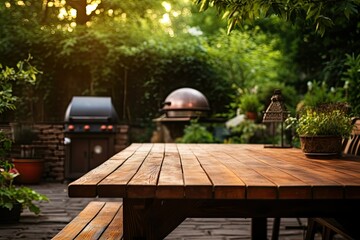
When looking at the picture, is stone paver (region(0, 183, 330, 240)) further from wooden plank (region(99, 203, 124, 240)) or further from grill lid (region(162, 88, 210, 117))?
grill lid (region(162, 88, 210, 117))

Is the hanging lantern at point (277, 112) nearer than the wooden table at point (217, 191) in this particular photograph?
No

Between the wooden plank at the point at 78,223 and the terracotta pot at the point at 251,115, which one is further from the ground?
the terracotta pot at the point at 251,115

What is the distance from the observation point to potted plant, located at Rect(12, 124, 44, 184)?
731cm

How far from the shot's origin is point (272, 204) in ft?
5.74

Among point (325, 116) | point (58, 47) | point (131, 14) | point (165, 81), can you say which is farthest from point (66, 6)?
point (325, 116)

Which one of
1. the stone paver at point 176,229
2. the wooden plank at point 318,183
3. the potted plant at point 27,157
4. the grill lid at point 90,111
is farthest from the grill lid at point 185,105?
the wooden plank at point 318,183

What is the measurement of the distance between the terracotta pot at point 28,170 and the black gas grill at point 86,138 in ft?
1.64

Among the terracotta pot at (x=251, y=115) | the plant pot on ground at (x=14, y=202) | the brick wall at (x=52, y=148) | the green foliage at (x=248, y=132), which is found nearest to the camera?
the plant pot on ground at (x=14, y=202)

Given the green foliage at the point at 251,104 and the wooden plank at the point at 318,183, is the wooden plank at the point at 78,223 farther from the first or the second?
the green foliage at the point at 251,104

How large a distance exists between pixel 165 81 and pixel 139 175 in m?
7.78

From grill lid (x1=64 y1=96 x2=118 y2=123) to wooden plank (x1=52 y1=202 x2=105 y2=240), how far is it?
13.5ft

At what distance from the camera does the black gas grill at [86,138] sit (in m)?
7.32

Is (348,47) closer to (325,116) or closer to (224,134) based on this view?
(224,134)

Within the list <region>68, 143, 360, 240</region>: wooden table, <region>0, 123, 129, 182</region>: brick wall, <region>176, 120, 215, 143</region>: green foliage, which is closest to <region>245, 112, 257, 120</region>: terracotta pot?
<region>176, 120, 215, 143</region>: green foliage
